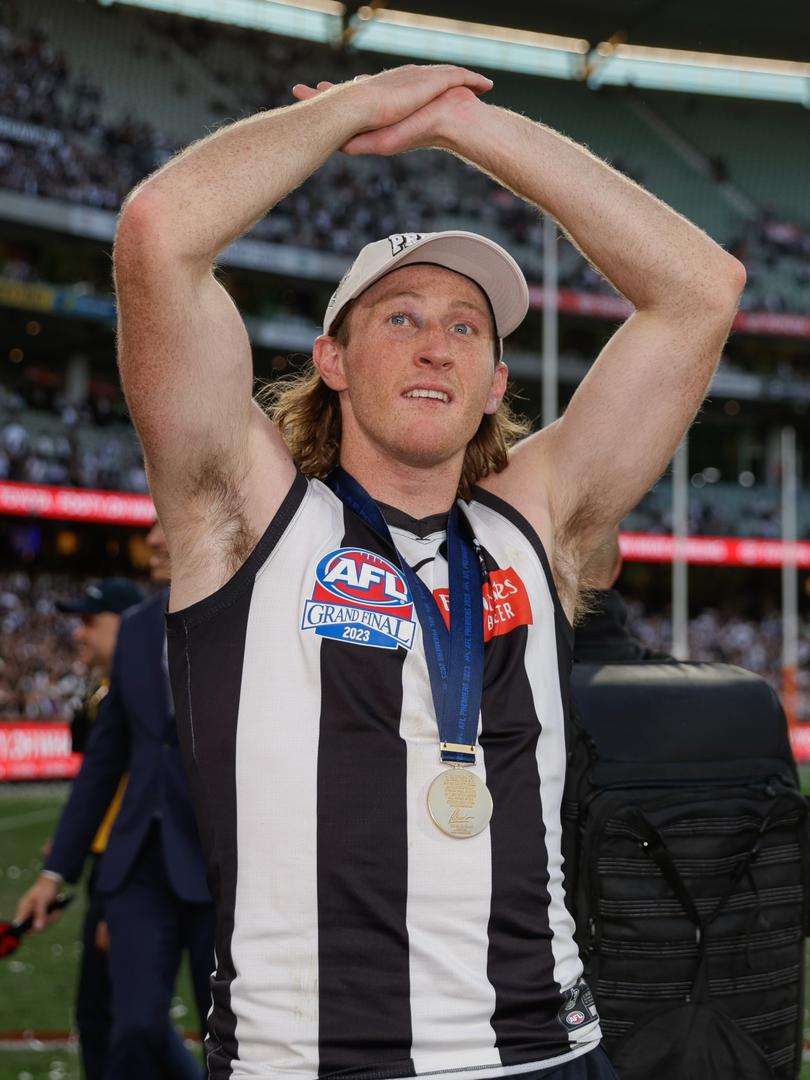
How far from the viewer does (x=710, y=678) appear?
276cm

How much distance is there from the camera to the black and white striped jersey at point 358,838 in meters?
1.97

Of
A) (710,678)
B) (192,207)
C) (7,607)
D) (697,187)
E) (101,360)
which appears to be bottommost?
(710,678)

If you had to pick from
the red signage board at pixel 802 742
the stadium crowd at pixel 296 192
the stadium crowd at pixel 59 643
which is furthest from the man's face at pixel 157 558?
the stadium crowd at pixel 296 192

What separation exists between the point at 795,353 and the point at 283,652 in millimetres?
40400

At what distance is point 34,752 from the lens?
18844mm

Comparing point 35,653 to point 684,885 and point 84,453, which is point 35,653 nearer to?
point 84,453

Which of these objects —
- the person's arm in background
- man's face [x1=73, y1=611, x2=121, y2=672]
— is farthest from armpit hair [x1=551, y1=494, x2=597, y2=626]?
man's face [x1=73, y1=611, x2=121, y2=672]

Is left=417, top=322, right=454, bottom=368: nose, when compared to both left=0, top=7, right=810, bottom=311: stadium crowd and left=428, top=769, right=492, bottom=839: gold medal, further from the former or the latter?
left=0, top=7, right=810, bottom=311: stadium crowd

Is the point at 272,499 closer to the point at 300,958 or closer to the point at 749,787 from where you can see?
the point at 300,958

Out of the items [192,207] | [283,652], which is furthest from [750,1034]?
[192,207]

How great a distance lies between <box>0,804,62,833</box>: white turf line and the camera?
556 inches

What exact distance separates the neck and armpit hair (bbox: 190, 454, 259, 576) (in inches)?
11.8

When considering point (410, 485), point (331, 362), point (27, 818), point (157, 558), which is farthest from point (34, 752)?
point (410, 485)

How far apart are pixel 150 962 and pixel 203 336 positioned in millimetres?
2500
